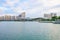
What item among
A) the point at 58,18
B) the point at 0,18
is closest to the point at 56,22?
the point at 58,18

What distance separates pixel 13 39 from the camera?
4129 mm

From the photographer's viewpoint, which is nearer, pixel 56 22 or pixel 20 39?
pixel 20 39

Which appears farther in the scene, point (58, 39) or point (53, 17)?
point (53, 17)

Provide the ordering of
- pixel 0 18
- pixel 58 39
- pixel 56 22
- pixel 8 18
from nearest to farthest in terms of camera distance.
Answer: pixel 58 39, pixel 0 18, pixel 8 18, pixel 56 22

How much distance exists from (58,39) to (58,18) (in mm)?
13261

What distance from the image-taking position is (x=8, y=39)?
4.16 meters

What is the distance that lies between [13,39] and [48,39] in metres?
1.06

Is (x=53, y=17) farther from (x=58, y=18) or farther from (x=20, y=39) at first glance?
(x=20, y=39)

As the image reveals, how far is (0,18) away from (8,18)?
6.09ft

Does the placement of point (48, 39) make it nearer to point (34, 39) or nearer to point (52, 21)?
point (34, 39)

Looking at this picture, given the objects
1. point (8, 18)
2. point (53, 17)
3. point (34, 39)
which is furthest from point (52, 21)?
point (34, 39)

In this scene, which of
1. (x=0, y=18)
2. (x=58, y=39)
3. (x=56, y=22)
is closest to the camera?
(x=58, y=39)

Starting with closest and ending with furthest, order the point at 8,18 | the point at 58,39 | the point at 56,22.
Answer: the point at 58,39 < the point at 8,18 < the point at 56,22

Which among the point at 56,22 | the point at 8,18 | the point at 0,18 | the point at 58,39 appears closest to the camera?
the point at 58,39
